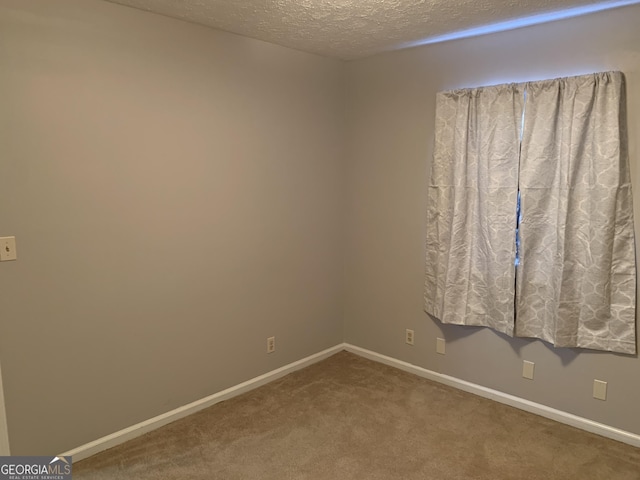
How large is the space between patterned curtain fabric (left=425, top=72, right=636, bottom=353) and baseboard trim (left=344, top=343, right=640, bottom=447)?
1.54ft

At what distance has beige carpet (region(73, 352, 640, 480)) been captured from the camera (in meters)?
2.35

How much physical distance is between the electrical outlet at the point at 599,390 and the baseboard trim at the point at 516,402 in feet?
→ 0.55

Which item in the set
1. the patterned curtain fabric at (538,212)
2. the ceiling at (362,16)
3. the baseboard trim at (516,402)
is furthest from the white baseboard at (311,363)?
the ceiling at (362,16)

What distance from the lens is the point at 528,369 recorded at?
2.92 metres

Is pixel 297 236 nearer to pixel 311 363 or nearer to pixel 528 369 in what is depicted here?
pixel 311 363

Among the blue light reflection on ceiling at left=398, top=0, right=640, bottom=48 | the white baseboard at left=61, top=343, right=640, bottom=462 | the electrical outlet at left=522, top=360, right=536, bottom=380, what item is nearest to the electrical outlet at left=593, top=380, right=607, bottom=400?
the white baseboard at left=61, top=343, right=640, bottom=462

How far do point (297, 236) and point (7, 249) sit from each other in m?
1.84

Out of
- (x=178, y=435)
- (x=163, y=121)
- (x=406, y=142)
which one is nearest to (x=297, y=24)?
(x=163, y=121)

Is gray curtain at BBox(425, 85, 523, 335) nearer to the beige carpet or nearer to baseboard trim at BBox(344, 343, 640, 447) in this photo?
baseboard trim at BBox(344, 343, 640, 447)

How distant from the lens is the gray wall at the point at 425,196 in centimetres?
Result: 254

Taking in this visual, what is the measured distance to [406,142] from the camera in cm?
335

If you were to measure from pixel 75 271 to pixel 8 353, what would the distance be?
1.55ft

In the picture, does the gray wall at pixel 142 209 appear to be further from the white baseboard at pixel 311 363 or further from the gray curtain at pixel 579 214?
the gray curtain at pixel 579 214

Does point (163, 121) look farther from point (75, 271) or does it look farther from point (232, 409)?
point (232, 409)
